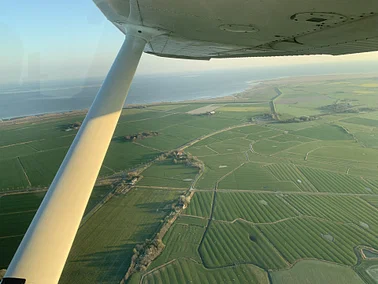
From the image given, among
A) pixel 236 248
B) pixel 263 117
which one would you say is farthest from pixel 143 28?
pixel 263 117

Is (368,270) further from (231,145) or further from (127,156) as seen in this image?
(127,156)

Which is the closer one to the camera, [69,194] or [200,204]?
[69,194]

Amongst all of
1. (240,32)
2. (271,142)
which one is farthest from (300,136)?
(240,32)

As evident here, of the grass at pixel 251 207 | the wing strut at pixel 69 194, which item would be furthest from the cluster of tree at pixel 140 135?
the wing strut at pixel 69 194

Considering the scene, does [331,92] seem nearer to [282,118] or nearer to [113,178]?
[282,118]

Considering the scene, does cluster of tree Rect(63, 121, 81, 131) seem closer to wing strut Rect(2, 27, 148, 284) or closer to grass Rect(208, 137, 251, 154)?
grass Rect(208, 137, 251, 154)

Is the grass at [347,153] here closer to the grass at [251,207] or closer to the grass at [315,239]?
the grass at [251,207]
